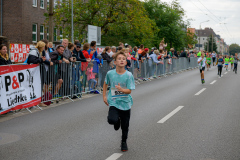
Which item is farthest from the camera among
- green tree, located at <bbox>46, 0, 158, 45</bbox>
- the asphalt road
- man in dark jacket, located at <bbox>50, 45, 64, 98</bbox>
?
green tree, located at <bbox>46, 0, 158, 45</bbox>

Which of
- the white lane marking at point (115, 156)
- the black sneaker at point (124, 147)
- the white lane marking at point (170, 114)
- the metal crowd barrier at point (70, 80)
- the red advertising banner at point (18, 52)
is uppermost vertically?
the red advertising banner at point (18, 52)

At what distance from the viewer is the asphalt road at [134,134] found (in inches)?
224

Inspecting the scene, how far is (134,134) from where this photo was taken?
23.5 feet

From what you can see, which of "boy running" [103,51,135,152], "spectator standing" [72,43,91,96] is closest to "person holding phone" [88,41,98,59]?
"spectator standing" [72,43,91,96]

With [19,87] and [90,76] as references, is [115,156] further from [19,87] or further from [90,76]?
[90,76]

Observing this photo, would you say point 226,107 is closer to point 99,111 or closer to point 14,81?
point 99,111

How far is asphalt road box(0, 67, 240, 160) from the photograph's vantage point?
224 inches

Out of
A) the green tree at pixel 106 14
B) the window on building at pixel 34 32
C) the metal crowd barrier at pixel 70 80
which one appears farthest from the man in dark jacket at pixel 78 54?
the window on building at pixel 34 32

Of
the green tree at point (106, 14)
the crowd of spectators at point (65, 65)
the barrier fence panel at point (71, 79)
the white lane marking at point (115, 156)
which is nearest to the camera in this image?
the white lane marking at point (115, 156)

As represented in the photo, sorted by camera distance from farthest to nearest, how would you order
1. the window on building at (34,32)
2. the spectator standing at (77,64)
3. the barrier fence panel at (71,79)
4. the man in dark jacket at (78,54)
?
1. the window on building at (34,32)
2. the man in dark jacket at (78,54)
3. the spectator standing at (77,64)
4. the barrier fence panel at (71,79)

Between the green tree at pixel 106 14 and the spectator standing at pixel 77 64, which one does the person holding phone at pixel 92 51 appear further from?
the green tree at pixel 106 14

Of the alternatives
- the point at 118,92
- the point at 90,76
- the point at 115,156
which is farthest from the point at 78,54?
the point at 115,156

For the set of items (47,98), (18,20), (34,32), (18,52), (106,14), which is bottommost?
(47,98)

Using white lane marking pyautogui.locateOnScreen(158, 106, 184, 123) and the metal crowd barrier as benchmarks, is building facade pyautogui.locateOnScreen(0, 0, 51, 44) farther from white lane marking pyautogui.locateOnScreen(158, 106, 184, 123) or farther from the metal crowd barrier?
white lane marking pyautogui.locateOnScreen(158, 106, 184, 123)
